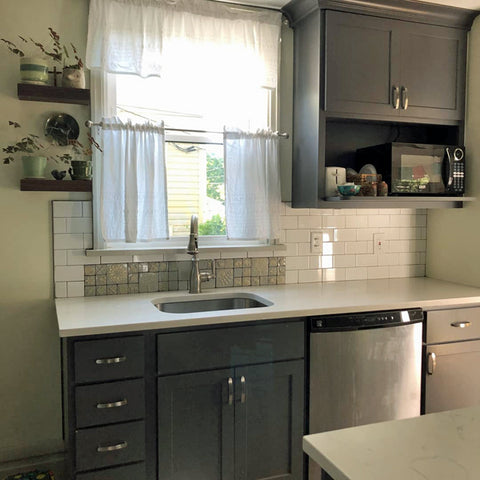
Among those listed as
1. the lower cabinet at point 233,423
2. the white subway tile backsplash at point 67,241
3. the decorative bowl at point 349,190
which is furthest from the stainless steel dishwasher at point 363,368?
the white subway tile backsplash at point 67,241

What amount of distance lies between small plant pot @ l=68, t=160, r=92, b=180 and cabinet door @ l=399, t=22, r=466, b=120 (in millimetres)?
1705

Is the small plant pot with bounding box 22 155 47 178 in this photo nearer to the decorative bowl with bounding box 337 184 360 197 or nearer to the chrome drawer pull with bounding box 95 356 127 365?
the chrome drawer pull with bounding box 95 356 127 365

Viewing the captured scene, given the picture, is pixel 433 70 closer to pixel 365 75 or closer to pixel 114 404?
pixel 365 75

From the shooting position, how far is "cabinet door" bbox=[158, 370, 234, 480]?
2082mm

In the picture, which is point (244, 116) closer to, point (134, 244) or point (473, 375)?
point (134, 244)

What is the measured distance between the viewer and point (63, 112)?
250 centimetres

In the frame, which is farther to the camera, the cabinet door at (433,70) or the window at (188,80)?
the cabinet door at (433,70)

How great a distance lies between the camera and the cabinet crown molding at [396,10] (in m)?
2.65

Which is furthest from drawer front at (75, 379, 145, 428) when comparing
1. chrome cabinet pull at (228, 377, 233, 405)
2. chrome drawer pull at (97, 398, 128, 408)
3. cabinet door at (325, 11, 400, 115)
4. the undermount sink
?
cabinet door at (325, 11, 400, 115)

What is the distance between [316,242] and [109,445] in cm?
163

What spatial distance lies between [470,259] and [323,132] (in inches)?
46.4

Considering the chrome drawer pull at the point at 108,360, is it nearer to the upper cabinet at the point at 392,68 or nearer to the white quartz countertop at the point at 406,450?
the white quartz countertop at the point at 406,450

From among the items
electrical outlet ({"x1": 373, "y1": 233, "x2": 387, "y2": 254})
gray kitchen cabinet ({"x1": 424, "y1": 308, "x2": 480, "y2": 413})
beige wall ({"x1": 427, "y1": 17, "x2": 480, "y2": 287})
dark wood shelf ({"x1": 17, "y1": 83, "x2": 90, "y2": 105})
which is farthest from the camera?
electrical outlet ({"x1": 373, "y1": 233, "x2": 387, "y2": 254})

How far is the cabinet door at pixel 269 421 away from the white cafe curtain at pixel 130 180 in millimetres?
894
